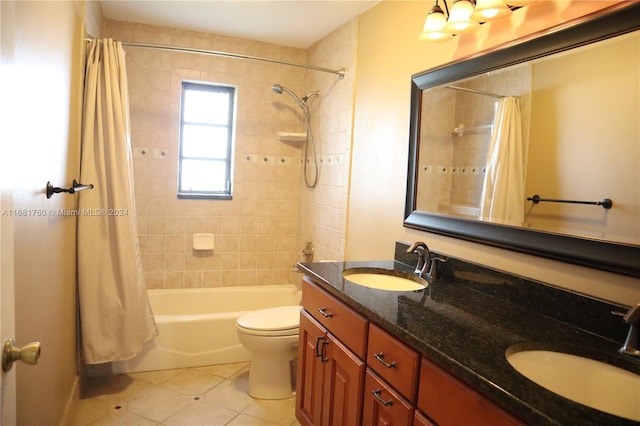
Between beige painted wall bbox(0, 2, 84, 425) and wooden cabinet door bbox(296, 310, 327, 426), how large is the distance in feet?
3.50

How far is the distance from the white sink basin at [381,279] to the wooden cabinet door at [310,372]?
0.28 meters

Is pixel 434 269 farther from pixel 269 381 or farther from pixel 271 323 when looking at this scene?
pixel 269 381

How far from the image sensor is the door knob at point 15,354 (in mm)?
780

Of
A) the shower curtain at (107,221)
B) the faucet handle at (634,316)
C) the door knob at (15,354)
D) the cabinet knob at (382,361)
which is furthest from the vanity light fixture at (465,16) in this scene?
the shower curtain at (107,221)

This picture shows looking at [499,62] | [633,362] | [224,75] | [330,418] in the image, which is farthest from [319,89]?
[633,362]

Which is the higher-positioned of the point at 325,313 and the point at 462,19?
the point at 462,19

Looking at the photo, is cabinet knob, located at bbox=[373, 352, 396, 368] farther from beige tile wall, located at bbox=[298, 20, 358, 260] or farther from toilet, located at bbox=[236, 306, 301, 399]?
beige tile wall, located at bbox=[298, 20, 358, 260]

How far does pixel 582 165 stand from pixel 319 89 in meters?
2.29

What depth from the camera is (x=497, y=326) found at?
128cm

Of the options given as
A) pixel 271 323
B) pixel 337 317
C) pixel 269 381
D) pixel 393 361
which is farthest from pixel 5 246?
pixel 269 381

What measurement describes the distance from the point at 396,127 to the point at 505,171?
2.62 feet

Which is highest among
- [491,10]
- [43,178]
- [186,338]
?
[491,10]

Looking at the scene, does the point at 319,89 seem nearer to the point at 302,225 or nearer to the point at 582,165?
the point at 302,225

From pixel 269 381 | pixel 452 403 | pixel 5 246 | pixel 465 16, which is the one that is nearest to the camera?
pixel 5 246
